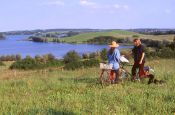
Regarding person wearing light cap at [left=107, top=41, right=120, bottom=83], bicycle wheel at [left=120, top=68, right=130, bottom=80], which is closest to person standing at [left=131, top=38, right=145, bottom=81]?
bicycle wheel at [left=120, top=68, right=130, bottom=80]

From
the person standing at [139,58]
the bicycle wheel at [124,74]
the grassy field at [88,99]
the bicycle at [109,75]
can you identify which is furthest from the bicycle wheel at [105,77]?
the person standing at [139,58]

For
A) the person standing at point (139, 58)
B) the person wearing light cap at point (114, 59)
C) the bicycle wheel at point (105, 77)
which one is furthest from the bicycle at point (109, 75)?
the person standing at point (139, 58)

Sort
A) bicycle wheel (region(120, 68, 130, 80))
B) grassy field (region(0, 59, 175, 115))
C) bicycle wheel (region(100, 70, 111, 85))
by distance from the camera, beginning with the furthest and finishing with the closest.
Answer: bicycle wheel (region(120, 68, 130, 80)) → bicycle wheel (region(100, 70, 111, 85)) → grassy field (region(0, 59, 175, 115))

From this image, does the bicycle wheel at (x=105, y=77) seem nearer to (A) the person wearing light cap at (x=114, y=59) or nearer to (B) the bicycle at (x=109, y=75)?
(B) the bicycle at (x=109, y=75)

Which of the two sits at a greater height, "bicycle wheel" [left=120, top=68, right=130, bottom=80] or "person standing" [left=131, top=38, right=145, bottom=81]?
"person standing" [left=131, top=38, right=145, bottom=81]

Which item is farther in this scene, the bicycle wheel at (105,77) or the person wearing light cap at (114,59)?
the person wearing light cap at (114,59)

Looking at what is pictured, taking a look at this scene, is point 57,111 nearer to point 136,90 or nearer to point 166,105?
point 166,105

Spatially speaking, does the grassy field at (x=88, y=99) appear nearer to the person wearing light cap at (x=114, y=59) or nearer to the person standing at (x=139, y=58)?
the person wearing light cap at (x=114, y=59)

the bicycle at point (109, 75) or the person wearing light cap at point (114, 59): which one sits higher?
the person wearing light cap at point (114, 59)

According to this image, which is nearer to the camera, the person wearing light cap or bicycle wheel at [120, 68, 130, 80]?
the person wearing light cap

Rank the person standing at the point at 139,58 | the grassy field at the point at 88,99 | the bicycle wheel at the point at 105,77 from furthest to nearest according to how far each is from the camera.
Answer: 1. the person standing at the point at 139,58
2. the bicycle wheel at the point at 105,77
3. the grassy field at the point at 88,99

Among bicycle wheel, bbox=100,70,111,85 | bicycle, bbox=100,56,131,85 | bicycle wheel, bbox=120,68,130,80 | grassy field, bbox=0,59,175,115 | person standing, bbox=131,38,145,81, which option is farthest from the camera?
bicycle wheel, bbox=120,68,130,80

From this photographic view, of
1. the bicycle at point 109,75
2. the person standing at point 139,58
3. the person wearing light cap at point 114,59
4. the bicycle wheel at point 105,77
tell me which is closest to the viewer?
the bicycle wheel at point 105,77

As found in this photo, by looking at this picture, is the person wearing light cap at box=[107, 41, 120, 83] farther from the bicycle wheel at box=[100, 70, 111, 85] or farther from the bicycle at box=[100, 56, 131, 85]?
the bicycle wheel at box=[100, 70, 111, 85]
